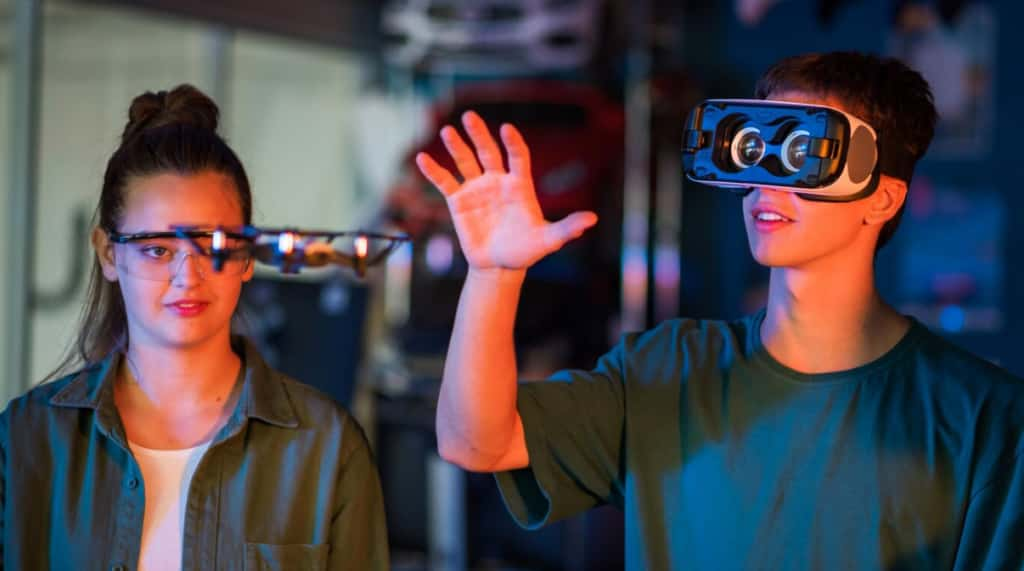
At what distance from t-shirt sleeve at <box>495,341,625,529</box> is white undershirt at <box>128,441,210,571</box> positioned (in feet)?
1.36

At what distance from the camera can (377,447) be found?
4.48 metres

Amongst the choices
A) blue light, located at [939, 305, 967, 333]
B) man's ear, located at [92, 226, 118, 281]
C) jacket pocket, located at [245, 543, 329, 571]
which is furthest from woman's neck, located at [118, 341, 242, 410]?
blue light, located at [939, 305, 967, 333]

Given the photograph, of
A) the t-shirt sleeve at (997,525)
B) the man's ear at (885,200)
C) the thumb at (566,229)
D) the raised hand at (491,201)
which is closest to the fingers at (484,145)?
the raised hand at (491,201)

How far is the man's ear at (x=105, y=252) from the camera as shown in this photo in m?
1.70

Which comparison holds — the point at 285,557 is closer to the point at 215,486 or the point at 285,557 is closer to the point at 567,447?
the point at 215,486

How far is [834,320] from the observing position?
1622mm

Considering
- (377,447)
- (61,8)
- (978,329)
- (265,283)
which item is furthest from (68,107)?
(978,329)

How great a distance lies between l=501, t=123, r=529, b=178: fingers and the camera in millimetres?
1490

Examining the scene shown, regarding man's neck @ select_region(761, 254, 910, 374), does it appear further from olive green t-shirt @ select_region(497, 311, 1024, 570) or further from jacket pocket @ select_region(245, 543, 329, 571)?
jacket pocket @ select_region(245, 543, 329, 571)

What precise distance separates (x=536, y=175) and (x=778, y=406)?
2797mm

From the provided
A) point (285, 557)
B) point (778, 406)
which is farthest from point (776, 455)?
point (285, 557)

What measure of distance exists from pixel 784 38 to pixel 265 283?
7.03ft

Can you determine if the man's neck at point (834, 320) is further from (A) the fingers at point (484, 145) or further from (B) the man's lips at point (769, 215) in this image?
(A) the fingers at point (484, 145)

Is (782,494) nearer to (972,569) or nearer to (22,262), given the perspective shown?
(972,569)
